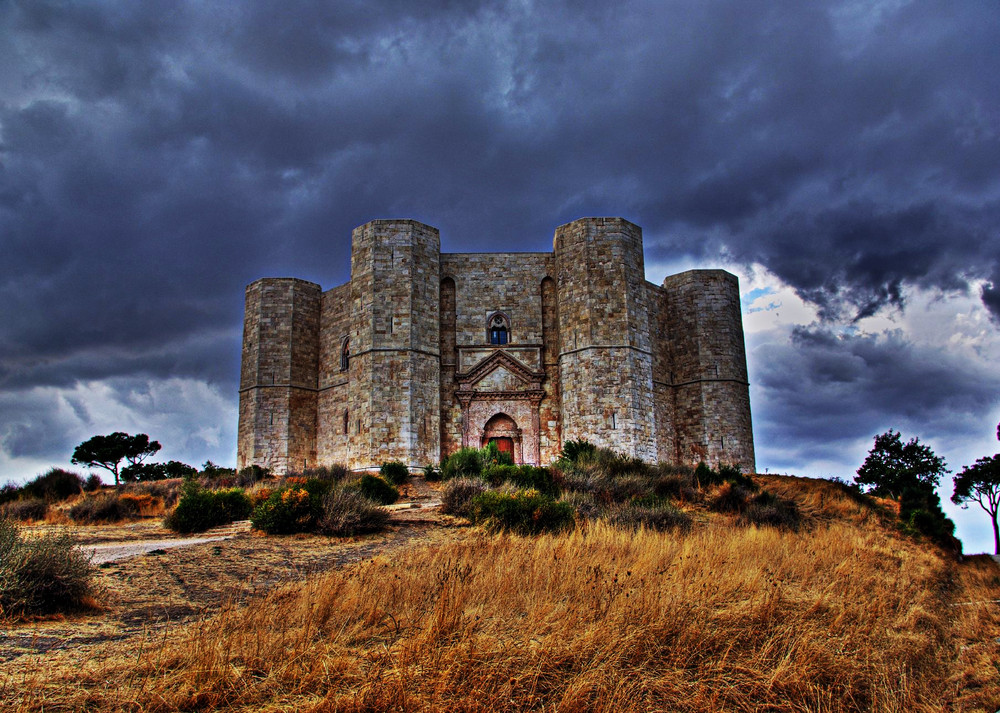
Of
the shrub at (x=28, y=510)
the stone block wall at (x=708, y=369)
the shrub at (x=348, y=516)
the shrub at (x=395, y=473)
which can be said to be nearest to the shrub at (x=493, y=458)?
the shrub at (x=395, y=473)

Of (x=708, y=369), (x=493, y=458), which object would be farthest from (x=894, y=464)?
(x=493, y=458)

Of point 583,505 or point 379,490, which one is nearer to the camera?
point 583,505

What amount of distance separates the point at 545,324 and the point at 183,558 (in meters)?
19.4

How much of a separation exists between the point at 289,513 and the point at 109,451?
3049 cm

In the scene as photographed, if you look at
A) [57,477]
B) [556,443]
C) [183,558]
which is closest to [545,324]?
[556,443]

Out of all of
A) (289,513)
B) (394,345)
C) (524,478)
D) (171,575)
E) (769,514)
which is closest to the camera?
(171,575)

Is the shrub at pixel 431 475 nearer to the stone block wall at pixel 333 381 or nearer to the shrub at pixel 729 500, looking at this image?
the stone block wall at pixel 333 381

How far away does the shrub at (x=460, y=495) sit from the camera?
13214 millimetres

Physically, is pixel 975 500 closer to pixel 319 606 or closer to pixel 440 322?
pixel 440 322

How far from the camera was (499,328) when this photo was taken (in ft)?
88.1

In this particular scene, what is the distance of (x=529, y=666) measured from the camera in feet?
15.1

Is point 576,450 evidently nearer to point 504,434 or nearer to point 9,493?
point 504,434

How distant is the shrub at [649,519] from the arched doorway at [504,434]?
12750 millimetres

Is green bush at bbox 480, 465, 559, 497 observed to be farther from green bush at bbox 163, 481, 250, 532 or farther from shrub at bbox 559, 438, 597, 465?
green bush at bbox 163, 481, 250, 532
